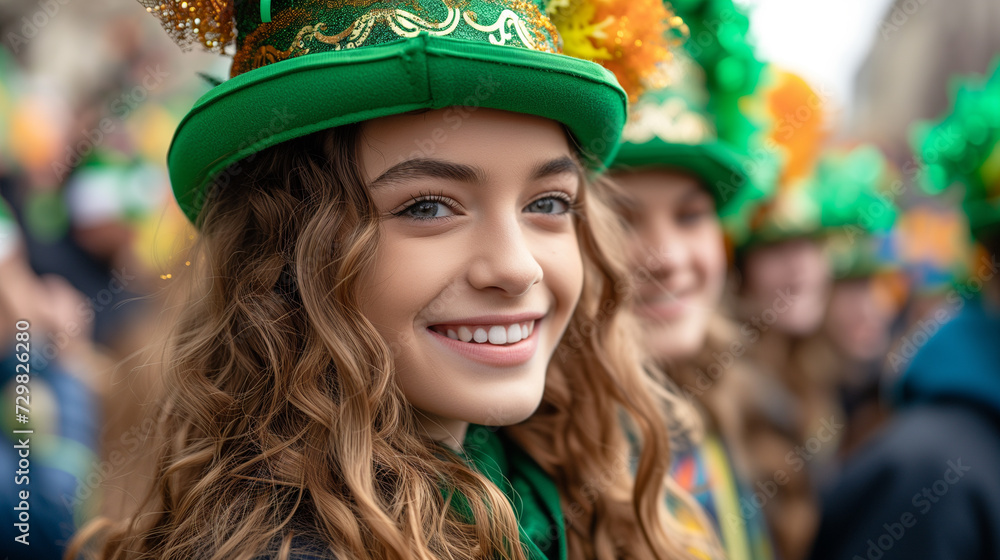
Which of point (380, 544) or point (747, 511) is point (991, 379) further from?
point (380, 544)

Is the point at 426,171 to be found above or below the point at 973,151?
above

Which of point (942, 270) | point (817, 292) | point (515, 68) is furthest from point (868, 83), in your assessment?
point (515, 68)

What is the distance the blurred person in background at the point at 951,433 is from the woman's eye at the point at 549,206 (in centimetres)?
170

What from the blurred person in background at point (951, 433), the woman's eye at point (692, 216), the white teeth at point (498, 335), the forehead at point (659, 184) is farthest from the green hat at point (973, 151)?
the white teeth at point (498, 335)

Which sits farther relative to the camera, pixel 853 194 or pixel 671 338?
pixel 853 194

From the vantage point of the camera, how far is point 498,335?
1446mm

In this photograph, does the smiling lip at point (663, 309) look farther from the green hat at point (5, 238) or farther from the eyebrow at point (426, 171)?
the green hat at point (5, 238)

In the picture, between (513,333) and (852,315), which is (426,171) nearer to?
(513,333)

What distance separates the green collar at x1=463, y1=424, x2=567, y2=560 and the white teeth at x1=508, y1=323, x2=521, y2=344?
11.5 inches

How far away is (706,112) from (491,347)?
1.91m

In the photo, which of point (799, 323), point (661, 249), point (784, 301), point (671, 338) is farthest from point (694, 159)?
point (799, 323)

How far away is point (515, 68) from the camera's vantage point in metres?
1.33

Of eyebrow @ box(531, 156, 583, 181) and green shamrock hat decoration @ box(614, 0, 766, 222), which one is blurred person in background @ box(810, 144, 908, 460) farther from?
eyebrow @ box(531, 156, 583, 181)

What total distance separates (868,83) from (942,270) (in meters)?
10.8
